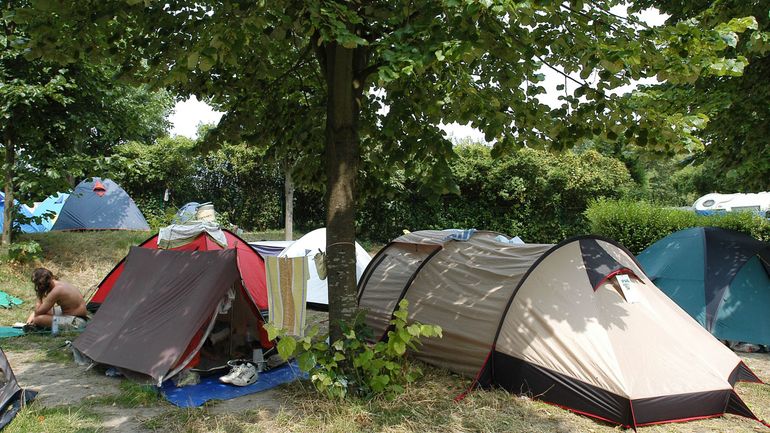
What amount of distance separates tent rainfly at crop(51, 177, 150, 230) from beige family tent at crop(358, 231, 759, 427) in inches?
393

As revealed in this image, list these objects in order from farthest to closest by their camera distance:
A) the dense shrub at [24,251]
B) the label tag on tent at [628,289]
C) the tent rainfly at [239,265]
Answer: the dense shrub at [24,251] → the tent rainfly at [239,265] → the label tag on tent at [628,289]

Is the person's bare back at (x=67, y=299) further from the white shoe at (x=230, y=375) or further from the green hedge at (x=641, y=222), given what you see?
the green hedge at (x=641, y=222)

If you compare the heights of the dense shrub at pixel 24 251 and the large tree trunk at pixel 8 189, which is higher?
the large tree trunk at pixel 8 189

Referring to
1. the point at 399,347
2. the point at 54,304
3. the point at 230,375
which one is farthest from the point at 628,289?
the point at 54,304

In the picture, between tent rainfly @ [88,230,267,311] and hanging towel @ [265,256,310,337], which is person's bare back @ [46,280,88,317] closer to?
tent rainfly @ [88,230,267,311]

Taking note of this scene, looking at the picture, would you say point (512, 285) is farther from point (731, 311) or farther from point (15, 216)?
point (15, 216)

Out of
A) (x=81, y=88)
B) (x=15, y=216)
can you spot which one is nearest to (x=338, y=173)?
(x=81, y=88)

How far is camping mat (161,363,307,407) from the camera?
4.48 metres

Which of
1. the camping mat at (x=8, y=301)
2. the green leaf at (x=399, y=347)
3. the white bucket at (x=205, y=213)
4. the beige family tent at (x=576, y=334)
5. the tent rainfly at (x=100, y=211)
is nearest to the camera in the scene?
the beige family tent at (x=576, y=334)

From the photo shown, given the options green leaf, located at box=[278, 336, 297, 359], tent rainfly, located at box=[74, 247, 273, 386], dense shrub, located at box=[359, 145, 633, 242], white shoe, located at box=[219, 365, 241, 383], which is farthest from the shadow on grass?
dense shrub, located at box=[359, 145, 633, 242]

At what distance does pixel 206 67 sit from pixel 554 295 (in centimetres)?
332

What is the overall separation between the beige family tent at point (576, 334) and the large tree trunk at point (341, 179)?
1144mm

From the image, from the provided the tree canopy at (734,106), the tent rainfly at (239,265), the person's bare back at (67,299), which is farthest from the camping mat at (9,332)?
the tree canopy at (734,106)

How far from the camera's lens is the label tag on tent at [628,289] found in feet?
15.3
